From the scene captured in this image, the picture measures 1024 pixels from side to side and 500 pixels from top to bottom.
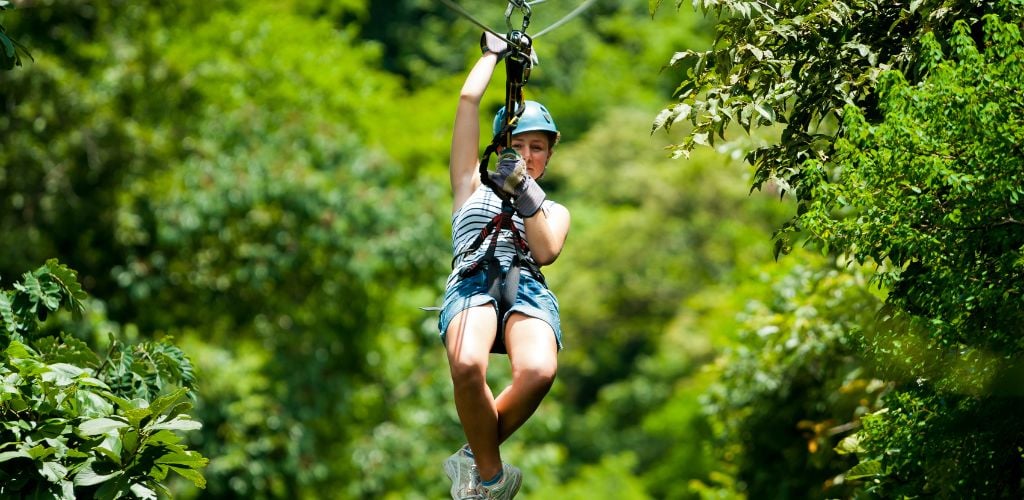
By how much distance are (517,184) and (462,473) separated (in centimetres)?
99

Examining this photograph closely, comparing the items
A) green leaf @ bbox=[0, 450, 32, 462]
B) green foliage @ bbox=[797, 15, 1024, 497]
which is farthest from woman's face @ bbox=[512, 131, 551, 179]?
green leaf @ bbox=[0, 450, 32, 462]

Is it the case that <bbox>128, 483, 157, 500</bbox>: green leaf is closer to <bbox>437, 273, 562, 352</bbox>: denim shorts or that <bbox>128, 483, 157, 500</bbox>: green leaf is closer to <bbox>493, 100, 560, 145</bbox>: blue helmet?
<bbox>437, 273, 562, 352</bbox>: denim shorts

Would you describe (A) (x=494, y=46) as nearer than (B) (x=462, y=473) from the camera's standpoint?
No

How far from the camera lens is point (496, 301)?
4566 millimetres

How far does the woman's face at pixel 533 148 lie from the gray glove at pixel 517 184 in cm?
36

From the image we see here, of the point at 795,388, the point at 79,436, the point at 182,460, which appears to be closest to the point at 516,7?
the point at 182,460

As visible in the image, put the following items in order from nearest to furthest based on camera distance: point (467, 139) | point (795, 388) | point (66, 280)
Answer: point (66, 280) < point (467, 139) < point (795, 388)

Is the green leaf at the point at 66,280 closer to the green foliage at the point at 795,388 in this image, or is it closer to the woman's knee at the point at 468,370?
the woman's knee at the point at 468,370

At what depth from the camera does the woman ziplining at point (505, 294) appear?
4.42m

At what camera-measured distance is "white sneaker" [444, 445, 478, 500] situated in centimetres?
456

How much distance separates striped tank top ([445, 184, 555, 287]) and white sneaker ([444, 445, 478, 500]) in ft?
1.90

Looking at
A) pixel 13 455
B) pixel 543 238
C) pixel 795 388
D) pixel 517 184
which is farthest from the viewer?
pixel 795 388

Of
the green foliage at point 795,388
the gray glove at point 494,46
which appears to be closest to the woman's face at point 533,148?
the gray glove at point 494,46

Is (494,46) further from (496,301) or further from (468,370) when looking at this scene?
(468,370)
